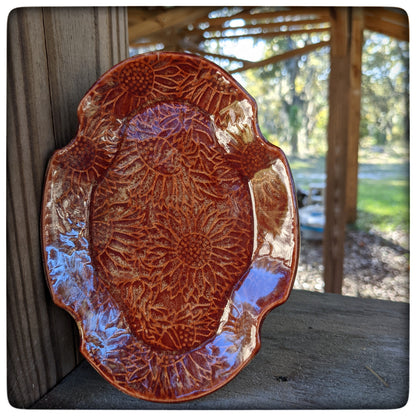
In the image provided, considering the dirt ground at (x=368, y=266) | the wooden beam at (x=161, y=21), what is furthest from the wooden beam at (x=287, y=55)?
the dirt ground at (x=368, y=266)

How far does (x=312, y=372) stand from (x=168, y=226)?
35 cm

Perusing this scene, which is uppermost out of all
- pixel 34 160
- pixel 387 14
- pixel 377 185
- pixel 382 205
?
pixel 387 14

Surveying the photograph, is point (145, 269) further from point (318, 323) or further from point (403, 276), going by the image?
point (403, 276)

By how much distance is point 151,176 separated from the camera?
24.1 inches

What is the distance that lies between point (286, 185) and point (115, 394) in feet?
1.37

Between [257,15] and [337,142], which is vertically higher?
[257,15]

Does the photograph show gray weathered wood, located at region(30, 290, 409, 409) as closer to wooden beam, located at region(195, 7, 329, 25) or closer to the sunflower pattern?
the sunflower pattern

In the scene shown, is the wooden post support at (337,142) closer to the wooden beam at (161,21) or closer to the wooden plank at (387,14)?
the wooden plank at (387,14)

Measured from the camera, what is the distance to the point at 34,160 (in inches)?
21.4

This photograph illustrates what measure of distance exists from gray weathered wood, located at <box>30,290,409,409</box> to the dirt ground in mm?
1804

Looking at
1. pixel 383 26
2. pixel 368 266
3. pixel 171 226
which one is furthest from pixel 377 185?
pixel 171 226

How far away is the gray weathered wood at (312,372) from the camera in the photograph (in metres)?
0.56

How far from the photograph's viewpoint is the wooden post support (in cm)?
167

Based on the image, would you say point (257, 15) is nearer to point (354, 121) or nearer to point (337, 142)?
point (337, 142)
